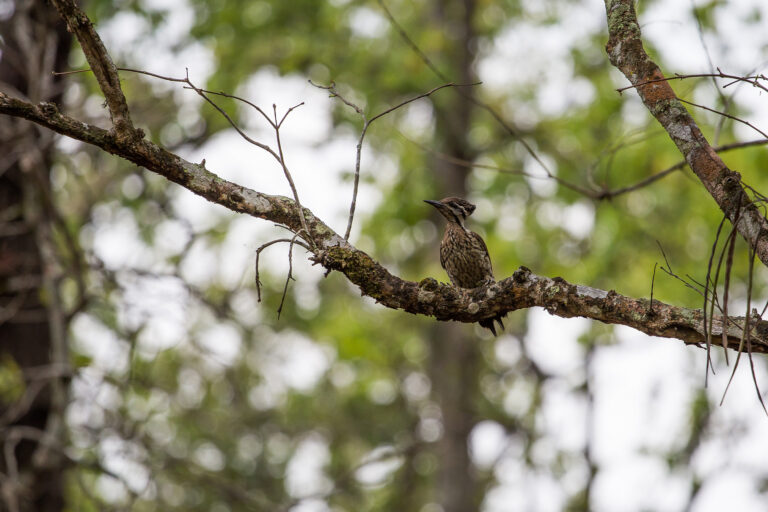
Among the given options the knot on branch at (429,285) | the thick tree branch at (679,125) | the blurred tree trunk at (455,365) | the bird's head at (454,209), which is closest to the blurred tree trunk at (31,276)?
the bird's head at (454,209)

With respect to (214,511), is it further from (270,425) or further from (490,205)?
(490,205)

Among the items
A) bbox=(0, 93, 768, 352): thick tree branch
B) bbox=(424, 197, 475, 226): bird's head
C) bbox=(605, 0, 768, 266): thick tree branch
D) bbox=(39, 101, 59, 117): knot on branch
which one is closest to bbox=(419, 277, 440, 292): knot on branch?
bbox=(0, 93, 768, 352): thick tree branch

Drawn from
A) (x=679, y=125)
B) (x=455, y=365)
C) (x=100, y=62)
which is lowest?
(x=100, y=62)

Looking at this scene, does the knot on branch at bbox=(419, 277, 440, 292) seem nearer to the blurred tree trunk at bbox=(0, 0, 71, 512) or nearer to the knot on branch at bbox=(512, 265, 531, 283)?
the knot on branch at bbox=(512, 265, 531, 283)

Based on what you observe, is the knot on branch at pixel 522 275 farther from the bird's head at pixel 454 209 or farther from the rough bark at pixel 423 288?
the bird's head at pixel 454 209

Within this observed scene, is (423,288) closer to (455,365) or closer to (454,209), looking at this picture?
(454,209)

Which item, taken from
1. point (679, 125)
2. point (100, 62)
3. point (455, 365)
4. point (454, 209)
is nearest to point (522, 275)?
point (679, 125)

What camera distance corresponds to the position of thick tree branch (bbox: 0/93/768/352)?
258 centimetres

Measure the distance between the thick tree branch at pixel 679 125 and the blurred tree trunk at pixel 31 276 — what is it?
3561 mm

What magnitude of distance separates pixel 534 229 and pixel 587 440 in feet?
7.85

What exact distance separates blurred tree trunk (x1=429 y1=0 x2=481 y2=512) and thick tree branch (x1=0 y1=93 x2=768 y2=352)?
218 inches

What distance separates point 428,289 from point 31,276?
168 inches

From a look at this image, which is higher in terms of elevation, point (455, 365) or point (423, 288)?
point (455, 365)

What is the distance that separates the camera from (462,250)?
5188 mm
